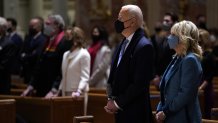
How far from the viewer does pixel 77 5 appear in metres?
16.8

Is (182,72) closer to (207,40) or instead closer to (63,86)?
(207,40)

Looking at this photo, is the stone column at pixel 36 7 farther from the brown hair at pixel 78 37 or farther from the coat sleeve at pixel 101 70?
the brown hair at pixel 78 37

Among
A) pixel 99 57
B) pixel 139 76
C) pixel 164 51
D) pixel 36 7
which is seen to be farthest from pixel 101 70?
pixel 36 7

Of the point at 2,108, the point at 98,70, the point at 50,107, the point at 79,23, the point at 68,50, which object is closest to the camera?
the point at 2,108

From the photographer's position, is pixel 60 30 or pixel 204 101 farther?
pixel 60 30

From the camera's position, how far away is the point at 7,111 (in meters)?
7.41

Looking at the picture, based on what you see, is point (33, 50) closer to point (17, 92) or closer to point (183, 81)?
point (17, 92)

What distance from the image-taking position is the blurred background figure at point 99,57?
34.2 feet

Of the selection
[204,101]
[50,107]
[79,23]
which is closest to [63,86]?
[50,107]

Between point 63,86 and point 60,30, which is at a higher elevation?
point 60,30

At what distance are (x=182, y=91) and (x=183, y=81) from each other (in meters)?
0.08

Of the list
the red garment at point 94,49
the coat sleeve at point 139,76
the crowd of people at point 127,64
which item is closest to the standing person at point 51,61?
the crowd of people at point 127,64

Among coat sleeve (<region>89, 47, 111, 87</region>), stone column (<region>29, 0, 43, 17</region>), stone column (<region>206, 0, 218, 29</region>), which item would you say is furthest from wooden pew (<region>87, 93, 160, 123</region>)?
stone column (<region>29, 0, 43, 17</region>)

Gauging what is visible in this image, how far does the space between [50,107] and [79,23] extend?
28.8ft
